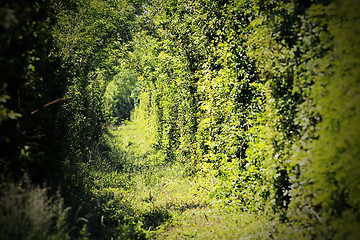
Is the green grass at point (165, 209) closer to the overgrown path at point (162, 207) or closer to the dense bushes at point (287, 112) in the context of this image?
the overgrown path at point (162, 207)

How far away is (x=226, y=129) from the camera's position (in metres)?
5.95

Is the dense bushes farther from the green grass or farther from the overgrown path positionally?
the overgrown path

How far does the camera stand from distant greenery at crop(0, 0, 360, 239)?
281 centimetres

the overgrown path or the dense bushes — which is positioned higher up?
the dense bushes

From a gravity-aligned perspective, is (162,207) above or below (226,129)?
below

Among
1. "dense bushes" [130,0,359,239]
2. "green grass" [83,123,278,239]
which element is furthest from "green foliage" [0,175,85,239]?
"dense bushes" [130,0,359,239]

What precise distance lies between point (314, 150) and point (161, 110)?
11562 mm

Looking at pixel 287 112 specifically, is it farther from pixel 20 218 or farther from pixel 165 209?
pixel 165 209

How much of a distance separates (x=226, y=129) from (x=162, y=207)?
3412 millimetres

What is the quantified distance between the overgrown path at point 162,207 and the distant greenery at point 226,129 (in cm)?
5

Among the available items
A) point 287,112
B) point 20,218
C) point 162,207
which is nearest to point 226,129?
point 287,112

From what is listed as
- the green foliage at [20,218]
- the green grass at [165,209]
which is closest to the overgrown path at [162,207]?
the green grass at [165,209]

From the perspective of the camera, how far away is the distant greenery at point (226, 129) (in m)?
2.81

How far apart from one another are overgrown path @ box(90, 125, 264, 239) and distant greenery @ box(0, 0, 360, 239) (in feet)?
0.15
